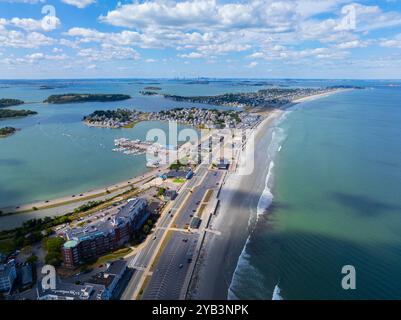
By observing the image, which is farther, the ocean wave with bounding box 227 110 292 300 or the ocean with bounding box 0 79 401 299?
the ocean with bounding box 0 79 401 299

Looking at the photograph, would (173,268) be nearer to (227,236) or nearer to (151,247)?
(151,247)

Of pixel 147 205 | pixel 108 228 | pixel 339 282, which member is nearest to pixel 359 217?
pixel 339 282

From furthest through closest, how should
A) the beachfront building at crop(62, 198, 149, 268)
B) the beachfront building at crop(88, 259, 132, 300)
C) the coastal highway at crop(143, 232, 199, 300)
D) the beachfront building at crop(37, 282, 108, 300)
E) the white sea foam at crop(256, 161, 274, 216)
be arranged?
the white sea foam at crop(256, 161, 274, 216), the beachfront building at crop(62, 198, 149, 268), the coastal highway at crop(143, 232, 199, 300), the beachfront building at crop(88, 259, 132, 300), the beachfront building at crop(37, 282, 108, 300)

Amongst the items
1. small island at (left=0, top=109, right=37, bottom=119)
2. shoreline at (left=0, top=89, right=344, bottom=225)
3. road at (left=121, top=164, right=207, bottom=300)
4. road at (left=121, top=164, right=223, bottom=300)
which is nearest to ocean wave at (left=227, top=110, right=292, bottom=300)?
road at (left=121, top=164, right=223, bottom=300)

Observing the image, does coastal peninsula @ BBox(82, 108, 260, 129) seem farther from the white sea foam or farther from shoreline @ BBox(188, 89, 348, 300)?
the white sea foam

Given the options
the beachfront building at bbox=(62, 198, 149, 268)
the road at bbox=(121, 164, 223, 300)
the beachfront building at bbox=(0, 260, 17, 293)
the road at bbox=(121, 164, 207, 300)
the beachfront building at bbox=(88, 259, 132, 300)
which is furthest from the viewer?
the beachfront building at bbox=(62, 198, 149, 268)

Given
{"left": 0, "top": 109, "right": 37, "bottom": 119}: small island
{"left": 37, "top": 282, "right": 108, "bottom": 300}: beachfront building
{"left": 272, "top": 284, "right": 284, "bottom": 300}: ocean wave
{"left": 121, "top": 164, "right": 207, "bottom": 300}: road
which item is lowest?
{"left": 272, "top": 284, "right": 284, "bottom": 300}: ocean wave

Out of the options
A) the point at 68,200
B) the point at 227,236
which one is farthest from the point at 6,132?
the point at 227,236
